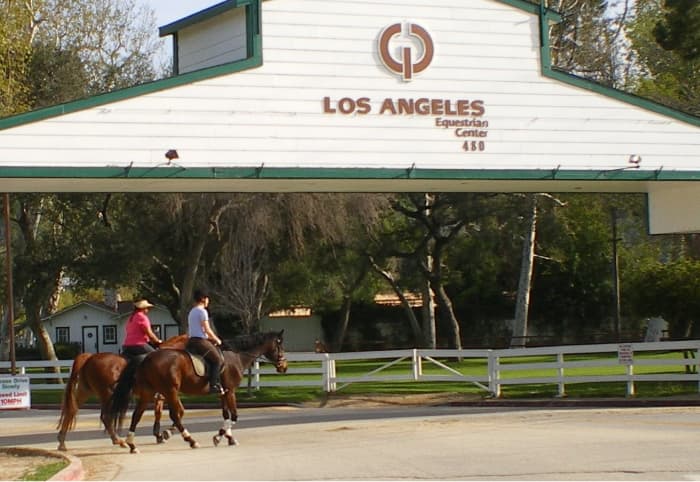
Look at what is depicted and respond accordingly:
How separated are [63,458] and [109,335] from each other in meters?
64.0

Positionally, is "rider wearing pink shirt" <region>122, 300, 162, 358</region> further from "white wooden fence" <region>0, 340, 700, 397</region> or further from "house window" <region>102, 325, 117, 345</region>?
"house window" <region>102, 325, 117, 345</region>

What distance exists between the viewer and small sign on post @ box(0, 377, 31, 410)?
22359 mm

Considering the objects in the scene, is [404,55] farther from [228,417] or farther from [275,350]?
[228,417]

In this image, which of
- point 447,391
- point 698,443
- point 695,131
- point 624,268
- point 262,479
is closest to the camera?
point 262,479

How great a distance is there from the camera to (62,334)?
265 ft

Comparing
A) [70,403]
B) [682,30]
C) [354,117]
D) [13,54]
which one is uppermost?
[13,54]

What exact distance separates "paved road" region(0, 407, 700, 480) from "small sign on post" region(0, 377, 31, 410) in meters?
0.74

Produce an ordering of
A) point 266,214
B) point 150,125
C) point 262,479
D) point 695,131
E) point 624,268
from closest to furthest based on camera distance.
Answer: point 262,479, point 150,125, point 695,131, point 266,214, point 624,268

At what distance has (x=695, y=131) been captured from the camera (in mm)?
23859


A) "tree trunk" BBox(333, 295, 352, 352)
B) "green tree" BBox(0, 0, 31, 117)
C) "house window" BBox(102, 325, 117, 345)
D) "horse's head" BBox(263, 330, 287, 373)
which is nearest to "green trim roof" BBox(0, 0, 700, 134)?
"horse's head" BBox(263, 330, 287, 373)

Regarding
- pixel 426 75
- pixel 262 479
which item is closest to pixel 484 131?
pixel 426 75

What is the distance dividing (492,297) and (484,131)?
4257 centimetres

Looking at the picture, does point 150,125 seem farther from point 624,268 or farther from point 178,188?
point 624,268

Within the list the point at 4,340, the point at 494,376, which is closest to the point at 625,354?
the point at 494,376
